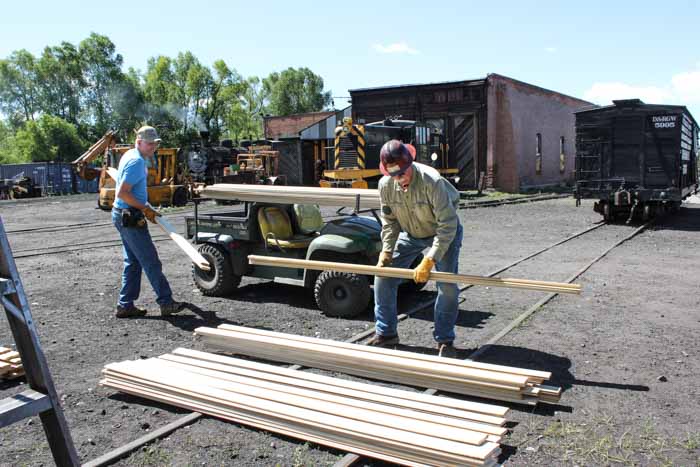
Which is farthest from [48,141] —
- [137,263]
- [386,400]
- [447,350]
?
[386,400]

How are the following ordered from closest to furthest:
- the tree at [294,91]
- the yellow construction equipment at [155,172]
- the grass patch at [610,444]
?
the grass patch at [610,444] → the yellow construction equipment at [155,172] → the tree at [294,91]

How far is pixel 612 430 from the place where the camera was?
3822mm

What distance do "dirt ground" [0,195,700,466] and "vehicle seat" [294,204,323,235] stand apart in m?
0.90

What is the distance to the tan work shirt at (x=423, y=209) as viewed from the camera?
4.82 m

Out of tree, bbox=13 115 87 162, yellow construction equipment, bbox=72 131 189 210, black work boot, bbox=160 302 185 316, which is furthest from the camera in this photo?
tree, bbox=13 115 87 162

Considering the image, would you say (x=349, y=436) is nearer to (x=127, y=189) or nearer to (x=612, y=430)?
(x=612, y=430)

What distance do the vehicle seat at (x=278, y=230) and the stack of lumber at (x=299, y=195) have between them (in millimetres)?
349

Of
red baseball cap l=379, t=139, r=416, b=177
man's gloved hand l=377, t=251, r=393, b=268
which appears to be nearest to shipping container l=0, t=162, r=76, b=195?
man's gloved hand l=377, t=251, r=393, b=268

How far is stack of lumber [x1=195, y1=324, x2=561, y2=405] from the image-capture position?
4.21 m

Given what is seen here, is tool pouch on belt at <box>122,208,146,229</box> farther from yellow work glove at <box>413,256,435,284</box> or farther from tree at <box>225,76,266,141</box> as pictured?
tree at <box>225,76,266,141</box>

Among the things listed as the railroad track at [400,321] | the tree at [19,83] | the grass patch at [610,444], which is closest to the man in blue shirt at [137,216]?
the railroad track at [400,321]

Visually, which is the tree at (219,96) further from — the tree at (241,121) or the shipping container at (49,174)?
the shipping container at (49,174)

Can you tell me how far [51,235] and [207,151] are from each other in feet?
30.8

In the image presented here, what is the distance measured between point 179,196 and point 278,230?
16.3 meters
